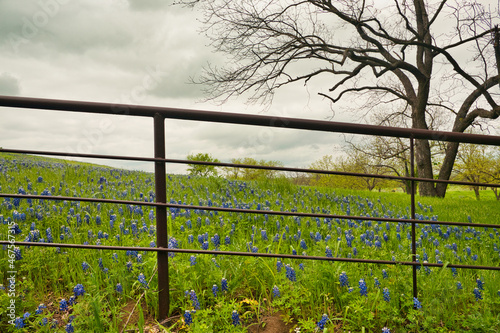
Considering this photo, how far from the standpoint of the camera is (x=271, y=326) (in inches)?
104

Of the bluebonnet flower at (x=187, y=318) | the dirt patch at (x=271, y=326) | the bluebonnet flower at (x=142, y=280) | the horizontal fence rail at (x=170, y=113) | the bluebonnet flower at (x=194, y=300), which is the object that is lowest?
the dirt patch at (x=271, y=326)

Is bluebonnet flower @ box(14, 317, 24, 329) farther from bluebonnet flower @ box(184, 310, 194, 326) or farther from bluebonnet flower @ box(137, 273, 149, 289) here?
bluebonnet flower @ box(184, 310, 194, 326)

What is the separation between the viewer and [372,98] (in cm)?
1666

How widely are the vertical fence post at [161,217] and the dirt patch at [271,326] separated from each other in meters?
0.67

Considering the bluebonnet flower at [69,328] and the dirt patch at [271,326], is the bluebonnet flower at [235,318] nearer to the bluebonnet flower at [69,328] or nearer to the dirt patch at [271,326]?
the dirt patch at [271,326]

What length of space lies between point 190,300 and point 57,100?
68.0 inches

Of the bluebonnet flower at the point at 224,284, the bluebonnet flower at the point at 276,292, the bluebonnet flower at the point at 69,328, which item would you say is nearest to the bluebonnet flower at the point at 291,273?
the bluebonnet flower at the point at 276,292

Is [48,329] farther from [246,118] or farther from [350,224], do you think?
[350,224]

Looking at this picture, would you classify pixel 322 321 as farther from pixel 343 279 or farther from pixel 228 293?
pixel 228 293

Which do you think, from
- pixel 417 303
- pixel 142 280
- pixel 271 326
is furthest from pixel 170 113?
pixel 417 303

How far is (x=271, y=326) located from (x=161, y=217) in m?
1.13

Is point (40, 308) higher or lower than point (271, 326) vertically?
higher

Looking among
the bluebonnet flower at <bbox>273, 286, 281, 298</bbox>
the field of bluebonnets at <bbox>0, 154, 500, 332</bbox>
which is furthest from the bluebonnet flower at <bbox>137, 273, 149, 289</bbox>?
the bluebonnet flower at <bbox>273, 286, 281, 298</bbox>

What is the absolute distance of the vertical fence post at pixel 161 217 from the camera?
260cm
